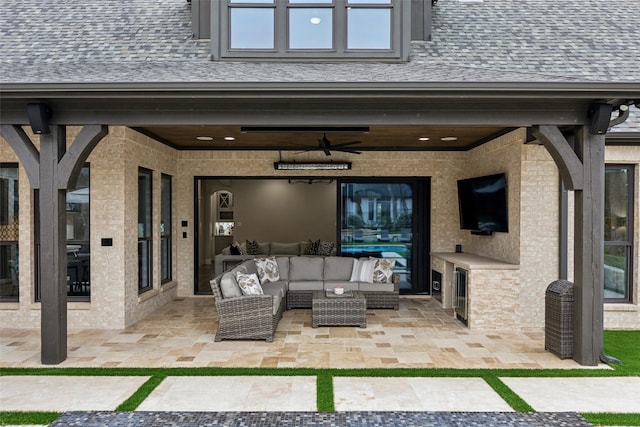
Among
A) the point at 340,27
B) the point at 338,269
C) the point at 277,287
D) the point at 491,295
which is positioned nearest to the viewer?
the point at 340,27

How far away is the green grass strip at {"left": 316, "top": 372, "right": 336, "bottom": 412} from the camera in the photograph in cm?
408

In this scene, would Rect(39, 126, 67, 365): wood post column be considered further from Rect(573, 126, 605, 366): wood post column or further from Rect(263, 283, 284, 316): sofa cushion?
Rect(573, 126, 605, 366): wood post column

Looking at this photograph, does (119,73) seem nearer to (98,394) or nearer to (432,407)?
(98,394)

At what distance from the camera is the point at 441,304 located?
8727mm

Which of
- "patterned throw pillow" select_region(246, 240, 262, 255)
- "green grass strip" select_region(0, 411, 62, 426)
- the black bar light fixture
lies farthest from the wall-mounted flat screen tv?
"green grass strip" select_region(0, 411, 62, 426)

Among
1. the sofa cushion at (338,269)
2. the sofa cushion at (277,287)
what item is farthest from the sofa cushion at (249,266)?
the sofa cushion at (338,269)

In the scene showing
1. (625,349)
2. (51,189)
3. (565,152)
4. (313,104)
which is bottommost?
(625,349)

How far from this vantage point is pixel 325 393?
14.4ft

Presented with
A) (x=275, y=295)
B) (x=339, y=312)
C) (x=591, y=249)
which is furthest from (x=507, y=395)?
(x=275, y=295)

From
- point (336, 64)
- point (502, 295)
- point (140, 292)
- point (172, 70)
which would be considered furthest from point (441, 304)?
point (172, 70)

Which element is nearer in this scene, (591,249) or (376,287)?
(591,249)

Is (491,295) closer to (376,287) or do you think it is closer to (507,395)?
(376,287)

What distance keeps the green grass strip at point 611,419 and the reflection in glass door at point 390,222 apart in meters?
5.84

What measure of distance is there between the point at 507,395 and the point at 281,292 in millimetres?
4005
